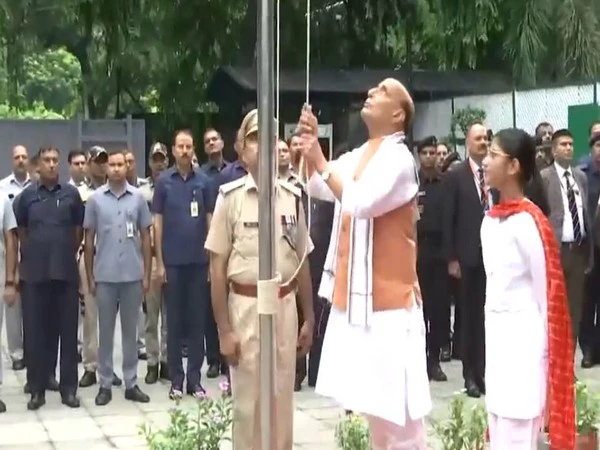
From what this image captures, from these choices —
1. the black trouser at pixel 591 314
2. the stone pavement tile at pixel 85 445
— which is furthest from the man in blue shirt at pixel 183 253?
the black trouser at pixel 591 314

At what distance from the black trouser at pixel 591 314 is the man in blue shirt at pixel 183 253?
3.62 metres

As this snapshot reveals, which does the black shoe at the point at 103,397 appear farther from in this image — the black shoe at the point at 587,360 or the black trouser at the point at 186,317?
the black shoe at the point at 587,360

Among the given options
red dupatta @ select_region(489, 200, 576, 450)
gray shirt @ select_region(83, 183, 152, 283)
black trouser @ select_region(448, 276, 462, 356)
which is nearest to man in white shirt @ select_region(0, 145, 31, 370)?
gray shirt @ select_region(83, 183, 152, 283)

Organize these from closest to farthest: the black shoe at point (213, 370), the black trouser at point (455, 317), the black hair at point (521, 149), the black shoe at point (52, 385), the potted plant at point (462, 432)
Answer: the black hair at point (521, 149) → the potted plant at point (462, 432) → the black shoe at point (52, 385) → the black shoe at point (213, 370) → the black trouser at point (455, 317)

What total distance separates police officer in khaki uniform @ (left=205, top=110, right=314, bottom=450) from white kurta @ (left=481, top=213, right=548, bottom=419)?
1.04 m

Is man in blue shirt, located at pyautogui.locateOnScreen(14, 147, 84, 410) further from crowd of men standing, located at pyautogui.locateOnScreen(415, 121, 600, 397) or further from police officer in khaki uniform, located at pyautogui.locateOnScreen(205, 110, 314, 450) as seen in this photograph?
police officer in khaki uniform, located at pyautogui.locateOnScreen(205, 110, 314, 450)

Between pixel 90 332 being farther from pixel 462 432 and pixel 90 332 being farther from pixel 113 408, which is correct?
pixel 462 432

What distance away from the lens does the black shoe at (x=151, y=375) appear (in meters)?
9.92

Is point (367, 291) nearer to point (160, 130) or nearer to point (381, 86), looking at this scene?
point (381, 86)

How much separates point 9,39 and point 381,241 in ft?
57.9

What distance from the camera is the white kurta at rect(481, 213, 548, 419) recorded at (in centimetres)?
518

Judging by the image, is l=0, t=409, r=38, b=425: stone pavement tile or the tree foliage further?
the tree foliage

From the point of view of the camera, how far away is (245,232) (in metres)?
5.77

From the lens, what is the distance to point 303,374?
9789mm
